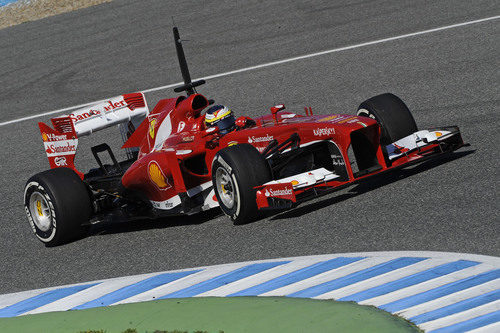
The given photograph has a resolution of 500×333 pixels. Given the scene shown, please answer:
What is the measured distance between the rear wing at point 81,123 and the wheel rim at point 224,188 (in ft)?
7.36

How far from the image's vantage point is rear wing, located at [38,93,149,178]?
9.73m

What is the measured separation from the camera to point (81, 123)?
9867mm

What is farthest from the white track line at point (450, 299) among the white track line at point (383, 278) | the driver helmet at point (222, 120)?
the driver helmet at point (222, 120)

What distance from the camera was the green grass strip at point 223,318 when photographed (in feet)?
16.4

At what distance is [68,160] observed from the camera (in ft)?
32.1

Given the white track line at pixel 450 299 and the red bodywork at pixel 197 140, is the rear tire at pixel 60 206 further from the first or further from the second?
the white track line at pixel 450 299

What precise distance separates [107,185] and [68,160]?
26.8 inches

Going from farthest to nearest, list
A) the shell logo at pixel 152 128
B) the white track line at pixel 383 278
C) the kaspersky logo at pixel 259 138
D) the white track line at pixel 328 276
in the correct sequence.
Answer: the shell logo at pixel 152 128
the kaspersky logo at pixel 259 138
the white track line at pixel 328 276
the white track line at pixel 383 278

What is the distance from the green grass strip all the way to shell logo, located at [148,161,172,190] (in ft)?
7.89

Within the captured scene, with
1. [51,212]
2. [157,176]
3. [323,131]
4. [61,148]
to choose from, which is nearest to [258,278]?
[323,131]

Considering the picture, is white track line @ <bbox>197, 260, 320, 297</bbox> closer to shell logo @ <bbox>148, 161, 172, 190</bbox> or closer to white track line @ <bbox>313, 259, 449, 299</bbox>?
white track line @ <bbox>313, 259, 449, 299</bbox>

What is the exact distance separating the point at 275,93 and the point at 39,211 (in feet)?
18.5

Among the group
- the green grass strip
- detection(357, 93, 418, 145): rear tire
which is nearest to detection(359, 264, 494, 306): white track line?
the green grass strip

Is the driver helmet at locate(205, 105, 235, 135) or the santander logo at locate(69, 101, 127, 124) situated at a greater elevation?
the santander logo at locate(69, 101, 127, 124)
